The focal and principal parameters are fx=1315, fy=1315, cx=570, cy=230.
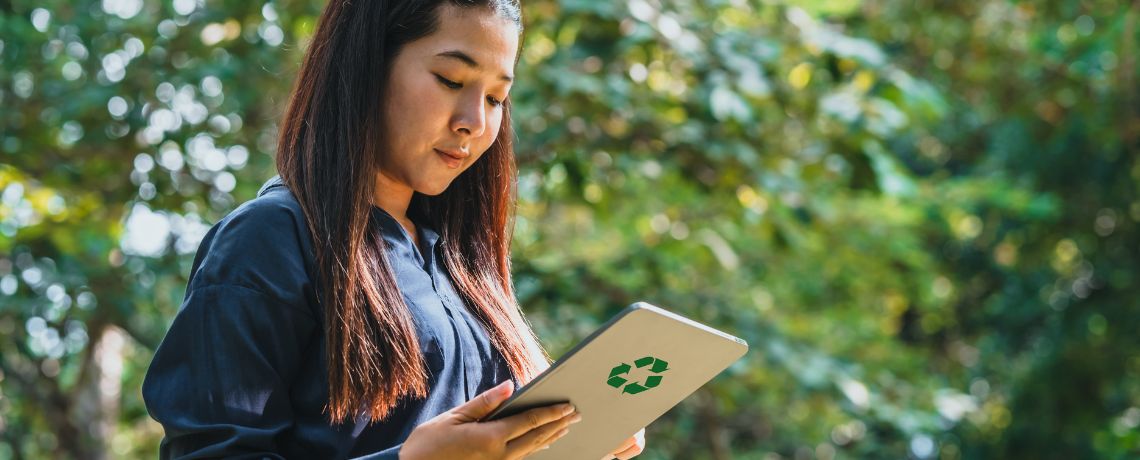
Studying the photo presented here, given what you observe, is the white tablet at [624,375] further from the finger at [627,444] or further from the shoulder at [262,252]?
the shoulder at [262,252]

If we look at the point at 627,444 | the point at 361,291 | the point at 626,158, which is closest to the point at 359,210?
the point at 361,291

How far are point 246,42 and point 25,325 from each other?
1.17m

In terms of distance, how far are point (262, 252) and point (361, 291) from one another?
0.11m

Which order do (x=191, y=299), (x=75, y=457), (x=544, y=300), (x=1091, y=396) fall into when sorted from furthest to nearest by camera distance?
(x=1091, y=396), (x=75, y=457), (x=544, y=300), (x=191, y=299)

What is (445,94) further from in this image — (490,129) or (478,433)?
(478,433)

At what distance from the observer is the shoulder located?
4.12 ft

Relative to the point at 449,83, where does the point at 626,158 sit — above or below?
below

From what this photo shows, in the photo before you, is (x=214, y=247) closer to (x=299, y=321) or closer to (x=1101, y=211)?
(x=299, y=321)

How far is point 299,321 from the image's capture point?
4.22 ft

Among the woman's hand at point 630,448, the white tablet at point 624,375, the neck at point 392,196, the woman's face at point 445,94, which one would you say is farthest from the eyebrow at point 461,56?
the woman's hand at point 630,448

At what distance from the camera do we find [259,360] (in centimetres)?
124

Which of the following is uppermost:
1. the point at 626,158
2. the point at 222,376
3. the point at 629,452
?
the point at 222,376

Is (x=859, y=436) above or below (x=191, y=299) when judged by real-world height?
below

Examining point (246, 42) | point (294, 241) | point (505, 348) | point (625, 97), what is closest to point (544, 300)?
point (625, 97)
